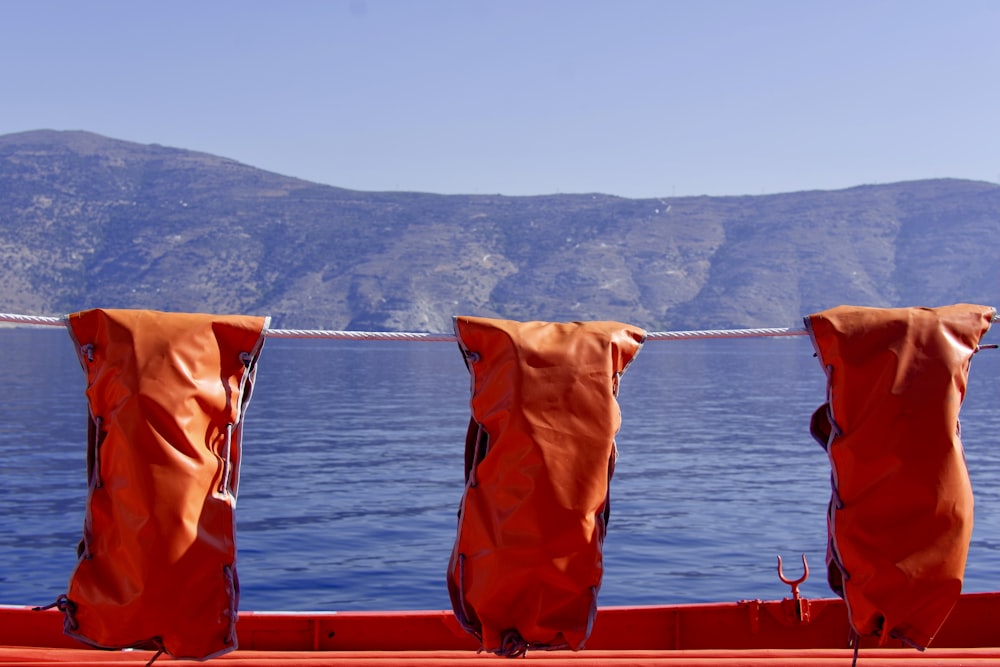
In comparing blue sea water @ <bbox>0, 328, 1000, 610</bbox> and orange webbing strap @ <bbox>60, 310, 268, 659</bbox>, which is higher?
orange webbing strap @ <bbox>60, 310, 268, 659</bbox>

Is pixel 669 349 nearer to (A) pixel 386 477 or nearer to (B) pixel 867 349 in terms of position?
(A) pixel 386 477

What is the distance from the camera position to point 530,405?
186 inches

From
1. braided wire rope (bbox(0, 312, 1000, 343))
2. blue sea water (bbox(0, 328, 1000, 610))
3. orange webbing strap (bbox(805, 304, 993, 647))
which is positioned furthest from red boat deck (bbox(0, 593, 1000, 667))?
blue sea water (bbox(0, 328, 1000, 610))

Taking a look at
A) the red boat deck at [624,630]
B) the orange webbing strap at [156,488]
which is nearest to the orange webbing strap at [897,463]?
the red boat deck at [624,630]

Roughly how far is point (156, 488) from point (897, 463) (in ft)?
9.94

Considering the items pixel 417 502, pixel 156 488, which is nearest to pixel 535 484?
pixel 156 488

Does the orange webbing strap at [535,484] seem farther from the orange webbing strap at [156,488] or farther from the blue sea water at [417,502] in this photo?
the blue sea water at [417,502]

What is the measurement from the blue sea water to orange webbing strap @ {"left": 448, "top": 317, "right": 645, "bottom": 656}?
10.3 m

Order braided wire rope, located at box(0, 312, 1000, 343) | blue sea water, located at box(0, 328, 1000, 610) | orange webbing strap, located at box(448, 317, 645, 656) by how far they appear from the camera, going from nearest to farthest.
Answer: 1. orange webbing strap, located at box(448, 317, 645, 656)
2. braided wire rope, located at box(0, 312, 1000, 343)
3. blue sea water, located at box(0, 328, 1000, 610)

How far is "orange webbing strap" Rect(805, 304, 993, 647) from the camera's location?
4.89m

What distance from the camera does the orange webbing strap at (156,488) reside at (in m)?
4.54

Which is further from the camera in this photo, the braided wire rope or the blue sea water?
the blue sea water

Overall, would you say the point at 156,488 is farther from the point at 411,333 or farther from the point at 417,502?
the point at 417,502

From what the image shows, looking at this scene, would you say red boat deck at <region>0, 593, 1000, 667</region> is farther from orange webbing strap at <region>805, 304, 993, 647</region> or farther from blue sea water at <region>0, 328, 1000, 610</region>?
blue sea water at <region>0, 328, 1000, 610</region>
